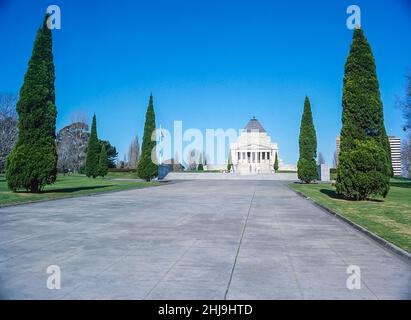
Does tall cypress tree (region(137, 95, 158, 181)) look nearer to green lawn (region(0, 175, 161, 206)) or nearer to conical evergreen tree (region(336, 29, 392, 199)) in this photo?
green lawn (region(0, 175, 161, 206))

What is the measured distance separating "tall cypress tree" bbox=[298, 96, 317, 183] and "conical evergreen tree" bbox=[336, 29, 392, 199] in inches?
882

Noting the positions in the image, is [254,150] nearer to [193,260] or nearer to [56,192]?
[56,192]

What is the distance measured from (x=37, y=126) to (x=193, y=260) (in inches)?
775

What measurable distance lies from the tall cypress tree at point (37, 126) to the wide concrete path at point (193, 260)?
10.9 m

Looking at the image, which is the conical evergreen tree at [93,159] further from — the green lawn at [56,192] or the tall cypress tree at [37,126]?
the tall cypress tree at [37,126]

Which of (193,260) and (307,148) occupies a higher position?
(307,148)

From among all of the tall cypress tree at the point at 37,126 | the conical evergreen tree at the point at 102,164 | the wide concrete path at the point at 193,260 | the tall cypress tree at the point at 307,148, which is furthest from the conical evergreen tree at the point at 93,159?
the wide concrete path at the point at 193,260

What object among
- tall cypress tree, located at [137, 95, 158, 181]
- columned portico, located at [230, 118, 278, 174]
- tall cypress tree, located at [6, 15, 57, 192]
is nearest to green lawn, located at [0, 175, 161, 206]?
tall cypress tree, located at [6, 15, 57, 192]

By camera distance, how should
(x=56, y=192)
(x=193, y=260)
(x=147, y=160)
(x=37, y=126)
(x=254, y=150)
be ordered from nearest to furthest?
1. (x=193, y=260)
2. (x=37, y=126)
3. (x=56, y=192)
4. (x=147, y=160)
5. (x=254, y=150)

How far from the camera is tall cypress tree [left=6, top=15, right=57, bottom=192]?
866 inches

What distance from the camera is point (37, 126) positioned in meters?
23.0

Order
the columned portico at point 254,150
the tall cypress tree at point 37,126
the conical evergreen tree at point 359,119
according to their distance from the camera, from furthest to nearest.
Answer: the columned portico at point 254,150 → the tall cypress tree at point 37,126 → the conical evergreen tree at point 359,119

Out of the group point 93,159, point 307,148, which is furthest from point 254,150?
point 307,148

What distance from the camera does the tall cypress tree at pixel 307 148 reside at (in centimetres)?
4312
